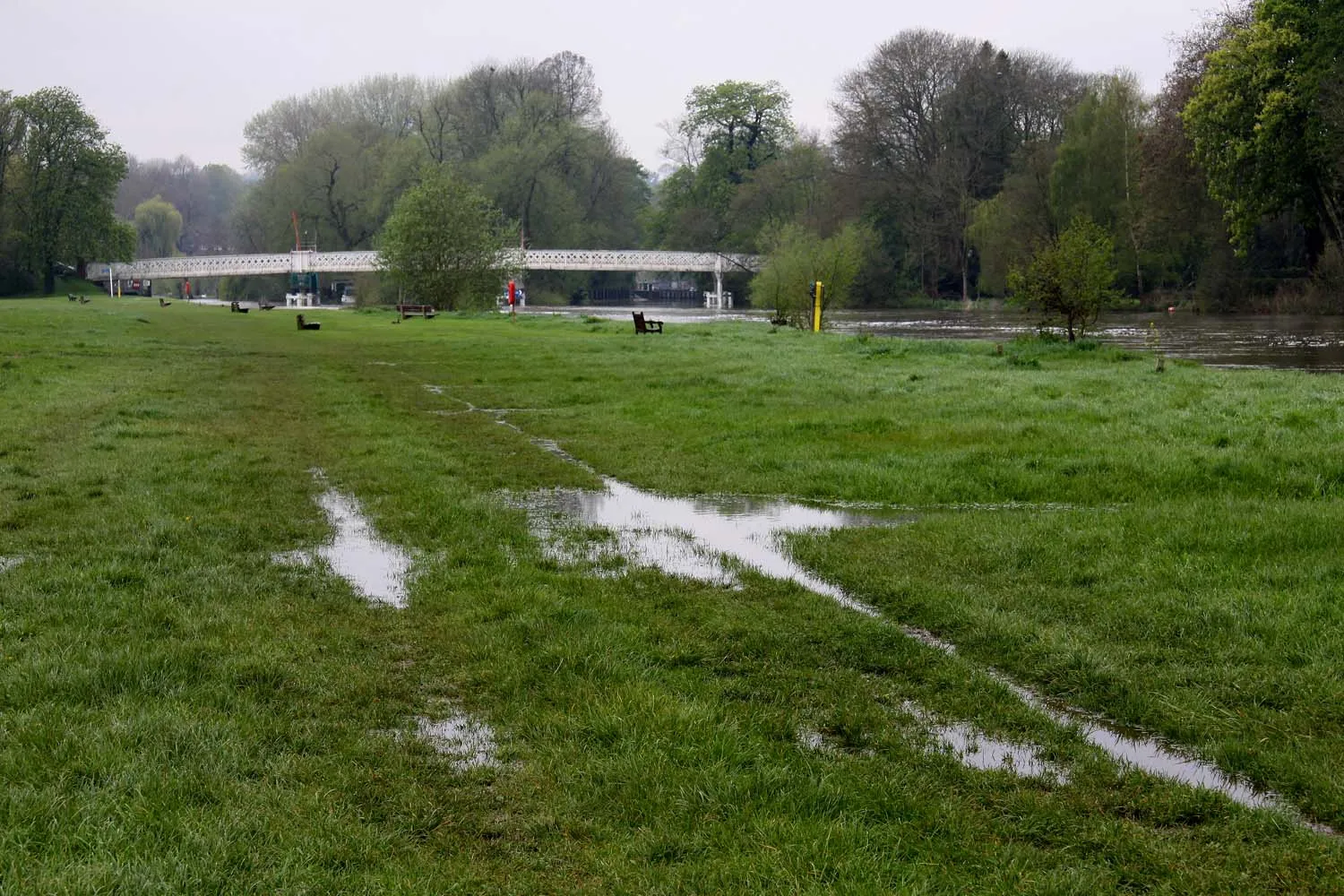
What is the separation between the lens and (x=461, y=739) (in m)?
4.92

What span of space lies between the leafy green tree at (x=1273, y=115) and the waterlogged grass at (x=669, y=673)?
39.7m

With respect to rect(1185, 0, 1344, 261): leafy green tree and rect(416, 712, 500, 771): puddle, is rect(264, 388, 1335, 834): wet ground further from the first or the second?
rect(1185, 0, 1344, 261): leafy green tree

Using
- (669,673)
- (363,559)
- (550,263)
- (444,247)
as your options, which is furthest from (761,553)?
(550,263)

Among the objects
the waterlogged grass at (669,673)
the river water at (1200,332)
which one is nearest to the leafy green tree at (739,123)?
the river water at (1200,332)

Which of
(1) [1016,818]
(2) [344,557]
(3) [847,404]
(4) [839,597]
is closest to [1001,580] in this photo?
(4) [839,597]

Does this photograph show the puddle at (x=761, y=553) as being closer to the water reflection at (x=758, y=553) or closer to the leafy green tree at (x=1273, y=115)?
the water reflection at (x=758, y=553)

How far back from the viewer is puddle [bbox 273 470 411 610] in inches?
288

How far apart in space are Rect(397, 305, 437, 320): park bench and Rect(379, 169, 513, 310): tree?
210cm

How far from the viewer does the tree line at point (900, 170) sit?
47.8 m

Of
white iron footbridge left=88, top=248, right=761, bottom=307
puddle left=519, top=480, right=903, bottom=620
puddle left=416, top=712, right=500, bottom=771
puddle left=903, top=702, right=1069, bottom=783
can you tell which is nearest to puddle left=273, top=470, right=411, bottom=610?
puddle left=519, top=480, right=903, bottom=620

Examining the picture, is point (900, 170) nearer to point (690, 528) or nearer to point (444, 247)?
point (444, 247)

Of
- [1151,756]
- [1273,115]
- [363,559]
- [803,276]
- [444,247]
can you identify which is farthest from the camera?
[444,247]

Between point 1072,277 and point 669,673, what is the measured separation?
23.4 m

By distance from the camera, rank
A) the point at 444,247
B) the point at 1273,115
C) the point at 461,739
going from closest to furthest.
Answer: the point at 461,739
the point at 1273,115
the point at 444,247
